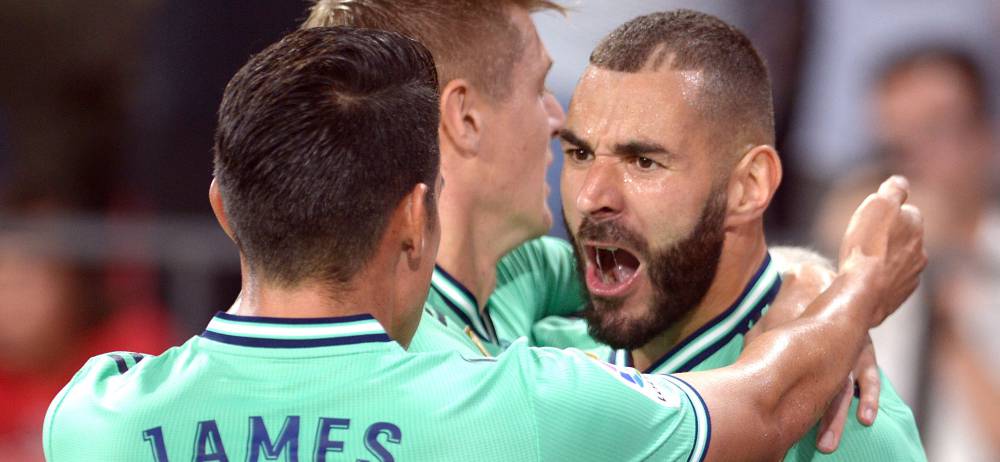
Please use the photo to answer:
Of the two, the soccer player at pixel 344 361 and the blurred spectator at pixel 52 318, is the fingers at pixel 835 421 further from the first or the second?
the blurred spectator at pixel 52 318

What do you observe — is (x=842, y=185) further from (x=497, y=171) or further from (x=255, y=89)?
(x=255, y=89)

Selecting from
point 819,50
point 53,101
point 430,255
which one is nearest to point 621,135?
point 430,255

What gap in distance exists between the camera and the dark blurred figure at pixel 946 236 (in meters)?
4.43

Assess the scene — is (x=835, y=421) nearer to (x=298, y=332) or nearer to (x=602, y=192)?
(x=602, y=192)

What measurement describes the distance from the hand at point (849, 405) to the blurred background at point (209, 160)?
190 cm

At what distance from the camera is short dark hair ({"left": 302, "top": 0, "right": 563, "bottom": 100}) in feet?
9.58

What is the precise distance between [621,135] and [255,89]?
0.85m

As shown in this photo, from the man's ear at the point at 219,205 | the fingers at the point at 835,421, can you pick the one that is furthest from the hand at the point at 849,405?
the man's ear at the point at 219,205

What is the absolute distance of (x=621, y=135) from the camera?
265cm

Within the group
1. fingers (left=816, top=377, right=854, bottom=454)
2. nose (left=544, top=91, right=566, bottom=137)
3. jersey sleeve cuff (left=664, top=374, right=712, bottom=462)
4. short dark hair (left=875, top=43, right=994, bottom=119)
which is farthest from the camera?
short dark hair (left=875, top=43, right=994, bottom=119)

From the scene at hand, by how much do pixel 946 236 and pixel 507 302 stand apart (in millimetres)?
2310

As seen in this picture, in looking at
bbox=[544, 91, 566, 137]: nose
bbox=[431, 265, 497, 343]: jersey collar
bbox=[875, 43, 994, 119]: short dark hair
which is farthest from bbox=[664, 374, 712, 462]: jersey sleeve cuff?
bbox=[875, 43, 994, 119]: short dark hair

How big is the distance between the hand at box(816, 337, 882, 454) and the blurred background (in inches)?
74.8

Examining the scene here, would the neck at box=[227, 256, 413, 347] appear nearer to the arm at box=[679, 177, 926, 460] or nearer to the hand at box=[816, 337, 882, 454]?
the arm at box=[679, 177, 926, 460]
